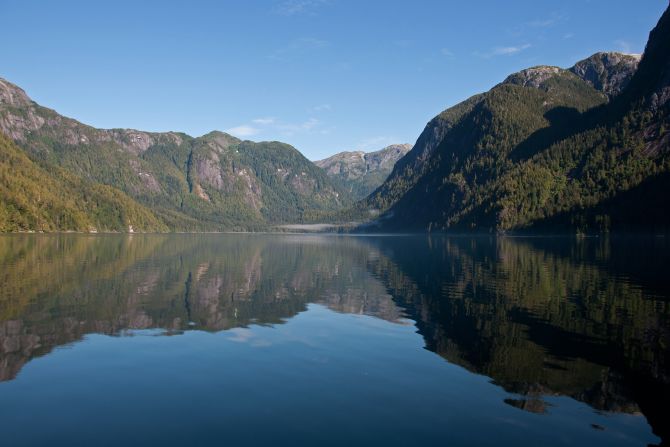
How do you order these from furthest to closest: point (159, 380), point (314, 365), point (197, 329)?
point (197, 329)
point (314, 365)
point (159, 380)

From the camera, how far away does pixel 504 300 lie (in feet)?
156

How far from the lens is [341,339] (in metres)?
33.4

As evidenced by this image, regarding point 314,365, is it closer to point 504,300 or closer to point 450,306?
point 450,306

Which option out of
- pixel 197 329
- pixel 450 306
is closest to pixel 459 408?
pixel 197 329

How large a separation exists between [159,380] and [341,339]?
1308cm

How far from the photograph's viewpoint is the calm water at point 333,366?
714 inches

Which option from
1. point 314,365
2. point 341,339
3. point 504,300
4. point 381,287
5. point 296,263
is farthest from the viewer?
point 296,263

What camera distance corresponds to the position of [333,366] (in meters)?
26.6

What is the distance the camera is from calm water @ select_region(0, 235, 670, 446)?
18.1 meters

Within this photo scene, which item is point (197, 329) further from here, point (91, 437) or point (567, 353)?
point (567, 353)

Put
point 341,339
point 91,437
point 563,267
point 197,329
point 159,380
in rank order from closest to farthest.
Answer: point 91,437 < point 159,380 < point 341,339 < point 197,329 < point 563,267

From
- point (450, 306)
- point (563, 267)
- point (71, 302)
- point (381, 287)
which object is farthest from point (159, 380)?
point (563, 267)

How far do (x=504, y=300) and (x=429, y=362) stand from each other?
22831 millimetres

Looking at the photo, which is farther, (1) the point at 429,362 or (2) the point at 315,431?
(1) the point at 429,362
